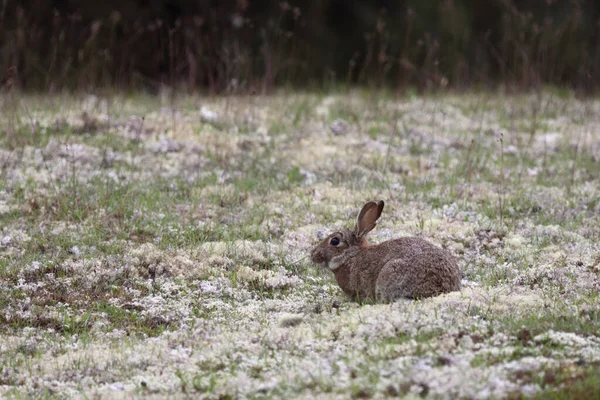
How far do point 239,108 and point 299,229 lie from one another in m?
6.58

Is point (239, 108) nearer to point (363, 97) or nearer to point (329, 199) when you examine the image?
point (363, 97)

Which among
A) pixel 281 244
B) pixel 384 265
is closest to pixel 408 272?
pixel 384 265

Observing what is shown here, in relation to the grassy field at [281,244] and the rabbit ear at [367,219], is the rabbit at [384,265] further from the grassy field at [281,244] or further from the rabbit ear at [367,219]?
the grassy field at [281,244]

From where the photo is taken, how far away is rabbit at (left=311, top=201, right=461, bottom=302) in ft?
29.5

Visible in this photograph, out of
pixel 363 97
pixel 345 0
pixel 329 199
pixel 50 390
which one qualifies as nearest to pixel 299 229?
pixel 329 199

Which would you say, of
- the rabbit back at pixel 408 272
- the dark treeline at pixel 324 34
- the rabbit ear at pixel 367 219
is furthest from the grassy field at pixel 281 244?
the dark treeline at pixel 324 34

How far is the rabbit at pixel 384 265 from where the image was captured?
898 cm

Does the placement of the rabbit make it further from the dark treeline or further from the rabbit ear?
the dark treeline

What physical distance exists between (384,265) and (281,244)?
2.65 meters

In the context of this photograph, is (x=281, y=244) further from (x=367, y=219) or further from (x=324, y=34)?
(x=324, y=34)

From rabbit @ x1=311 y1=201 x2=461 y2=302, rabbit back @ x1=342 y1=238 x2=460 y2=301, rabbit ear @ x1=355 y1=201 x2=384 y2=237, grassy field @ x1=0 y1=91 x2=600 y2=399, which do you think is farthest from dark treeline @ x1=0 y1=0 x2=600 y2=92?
rabbit back @ x1=342 y1=238 x2=460 y2=301

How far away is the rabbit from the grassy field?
248 mm

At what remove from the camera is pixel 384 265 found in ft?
30.3

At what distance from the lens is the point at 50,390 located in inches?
301
